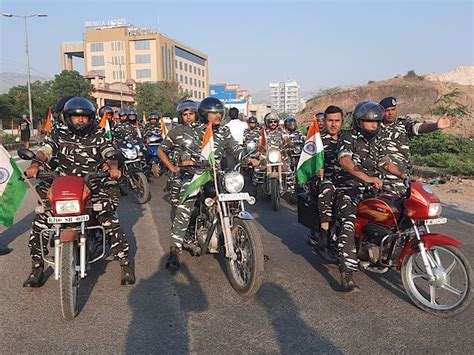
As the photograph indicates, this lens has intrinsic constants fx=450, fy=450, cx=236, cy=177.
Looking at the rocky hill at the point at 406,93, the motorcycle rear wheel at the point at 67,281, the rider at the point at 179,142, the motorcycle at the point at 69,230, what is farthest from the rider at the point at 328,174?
the rocky hill at the point at 406,93

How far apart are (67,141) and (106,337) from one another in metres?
2.11

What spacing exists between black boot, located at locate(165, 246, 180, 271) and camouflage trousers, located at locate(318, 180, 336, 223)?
1.66 meters

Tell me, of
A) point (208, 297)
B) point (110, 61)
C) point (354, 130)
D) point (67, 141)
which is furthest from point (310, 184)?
point (110, 61)

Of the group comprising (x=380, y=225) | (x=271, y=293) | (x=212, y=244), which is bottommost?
(x=271, y=293)

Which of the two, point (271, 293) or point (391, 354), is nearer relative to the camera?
point (391, 354)

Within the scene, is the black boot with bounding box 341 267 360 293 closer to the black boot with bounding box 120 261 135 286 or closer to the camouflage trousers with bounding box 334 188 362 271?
the camouflage trousers with bounding box 334 188 362 271

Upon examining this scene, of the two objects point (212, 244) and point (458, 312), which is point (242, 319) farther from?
point (458, 312)

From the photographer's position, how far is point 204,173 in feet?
15.3

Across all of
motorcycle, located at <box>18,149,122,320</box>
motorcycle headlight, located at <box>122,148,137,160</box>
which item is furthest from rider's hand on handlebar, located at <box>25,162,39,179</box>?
motorcycle headlight, located at <box>122,148,137,160</box>

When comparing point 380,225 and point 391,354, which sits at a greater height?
point 380,225

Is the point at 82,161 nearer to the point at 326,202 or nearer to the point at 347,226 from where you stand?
the point at 326,202

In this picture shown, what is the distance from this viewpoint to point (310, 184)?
5.14 meters

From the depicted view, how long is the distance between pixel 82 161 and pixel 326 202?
2.56 metres

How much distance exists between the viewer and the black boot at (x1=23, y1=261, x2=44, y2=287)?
4.49 meters
